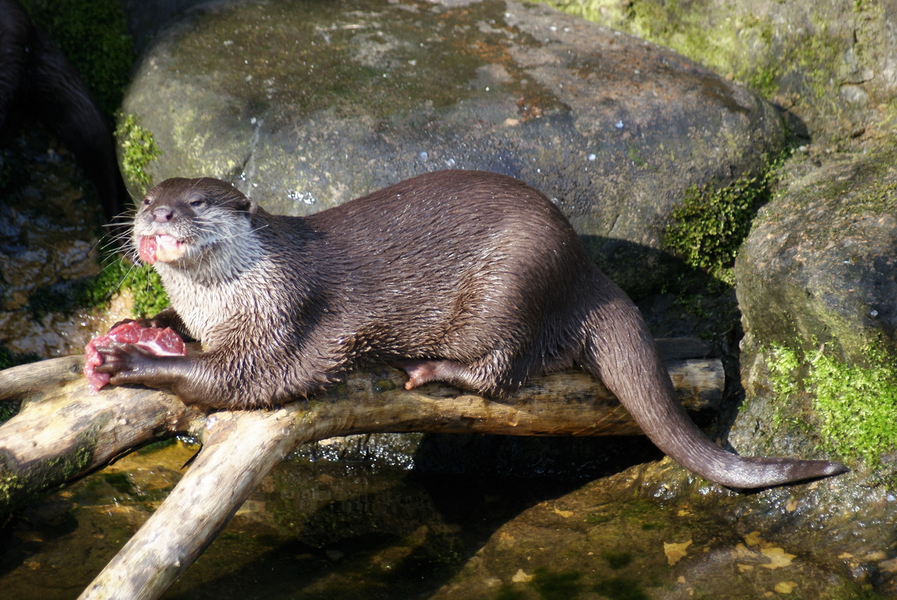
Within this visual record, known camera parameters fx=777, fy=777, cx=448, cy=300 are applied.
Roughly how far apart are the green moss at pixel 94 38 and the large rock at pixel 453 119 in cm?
33

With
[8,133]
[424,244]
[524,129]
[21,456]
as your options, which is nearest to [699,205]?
[524,129]

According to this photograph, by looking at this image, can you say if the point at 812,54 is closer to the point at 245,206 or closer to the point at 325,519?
the point at 245,206

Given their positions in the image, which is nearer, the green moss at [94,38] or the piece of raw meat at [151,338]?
the piece of raw meat at [151,338]

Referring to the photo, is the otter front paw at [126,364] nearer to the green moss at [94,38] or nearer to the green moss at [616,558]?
the green moss at [616,558]

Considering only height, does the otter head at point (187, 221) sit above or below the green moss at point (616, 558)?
above

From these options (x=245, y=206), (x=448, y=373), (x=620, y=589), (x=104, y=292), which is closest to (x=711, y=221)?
(x=448, y=373)

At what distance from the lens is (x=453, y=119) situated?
9.76ft

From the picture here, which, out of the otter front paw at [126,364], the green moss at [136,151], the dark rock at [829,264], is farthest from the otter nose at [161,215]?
the dark rock at [829,264]

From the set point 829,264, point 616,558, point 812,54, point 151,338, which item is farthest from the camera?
point 812,54

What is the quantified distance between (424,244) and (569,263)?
0.44m

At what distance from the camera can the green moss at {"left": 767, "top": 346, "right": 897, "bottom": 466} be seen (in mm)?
2260

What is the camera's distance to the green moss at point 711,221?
298cm

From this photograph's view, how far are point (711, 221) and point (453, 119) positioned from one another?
1.07 meters

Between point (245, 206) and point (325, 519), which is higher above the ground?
point (245, 206)
